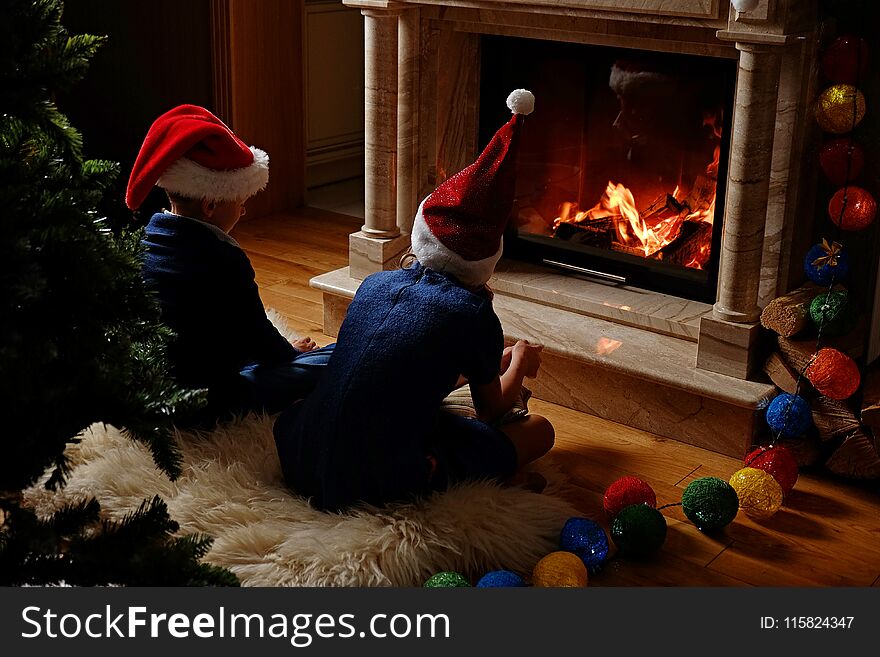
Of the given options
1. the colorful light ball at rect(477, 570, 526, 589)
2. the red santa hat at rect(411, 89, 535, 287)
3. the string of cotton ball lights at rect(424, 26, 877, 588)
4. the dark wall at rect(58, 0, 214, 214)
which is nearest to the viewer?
the colorful light ball at rect(477, 570, 526, 589)

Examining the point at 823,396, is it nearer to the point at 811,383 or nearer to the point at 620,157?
the point at 811,383

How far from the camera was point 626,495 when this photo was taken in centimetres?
222

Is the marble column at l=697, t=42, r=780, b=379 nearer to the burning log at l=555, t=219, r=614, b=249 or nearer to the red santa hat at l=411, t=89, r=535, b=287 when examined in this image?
the burning log at l=555, t=219, r=614, b=249

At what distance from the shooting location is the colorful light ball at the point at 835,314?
2.38m

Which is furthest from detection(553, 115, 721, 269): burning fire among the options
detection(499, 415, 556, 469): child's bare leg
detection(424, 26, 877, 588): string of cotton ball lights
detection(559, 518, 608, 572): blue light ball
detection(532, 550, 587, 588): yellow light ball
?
detection(532, 550, 587, 588): yellow light ball

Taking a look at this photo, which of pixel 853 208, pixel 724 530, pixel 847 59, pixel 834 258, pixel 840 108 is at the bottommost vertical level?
pixel 724 530

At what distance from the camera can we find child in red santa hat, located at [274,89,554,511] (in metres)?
2.00

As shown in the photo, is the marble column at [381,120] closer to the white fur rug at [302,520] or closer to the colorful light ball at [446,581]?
the white fur rug at [302,520]

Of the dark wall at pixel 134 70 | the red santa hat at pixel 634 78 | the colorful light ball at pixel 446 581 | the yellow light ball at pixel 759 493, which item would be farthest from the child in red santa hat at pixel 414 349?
the dark wall at pixel 134 70

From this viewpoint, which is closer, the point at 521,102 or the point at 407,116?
the point at 521,102

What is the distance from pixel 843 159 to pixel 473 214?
2.95 ft

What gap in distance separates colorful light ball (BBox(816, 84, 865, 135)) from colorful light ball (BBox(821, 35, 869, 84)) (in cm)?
2

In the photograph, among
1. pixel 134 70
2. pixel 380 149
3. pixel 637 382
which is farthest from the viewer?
pixel 134 70

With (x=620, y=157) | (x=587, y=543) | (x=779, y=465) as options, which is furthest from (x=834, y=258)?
(x=587, y=543)
